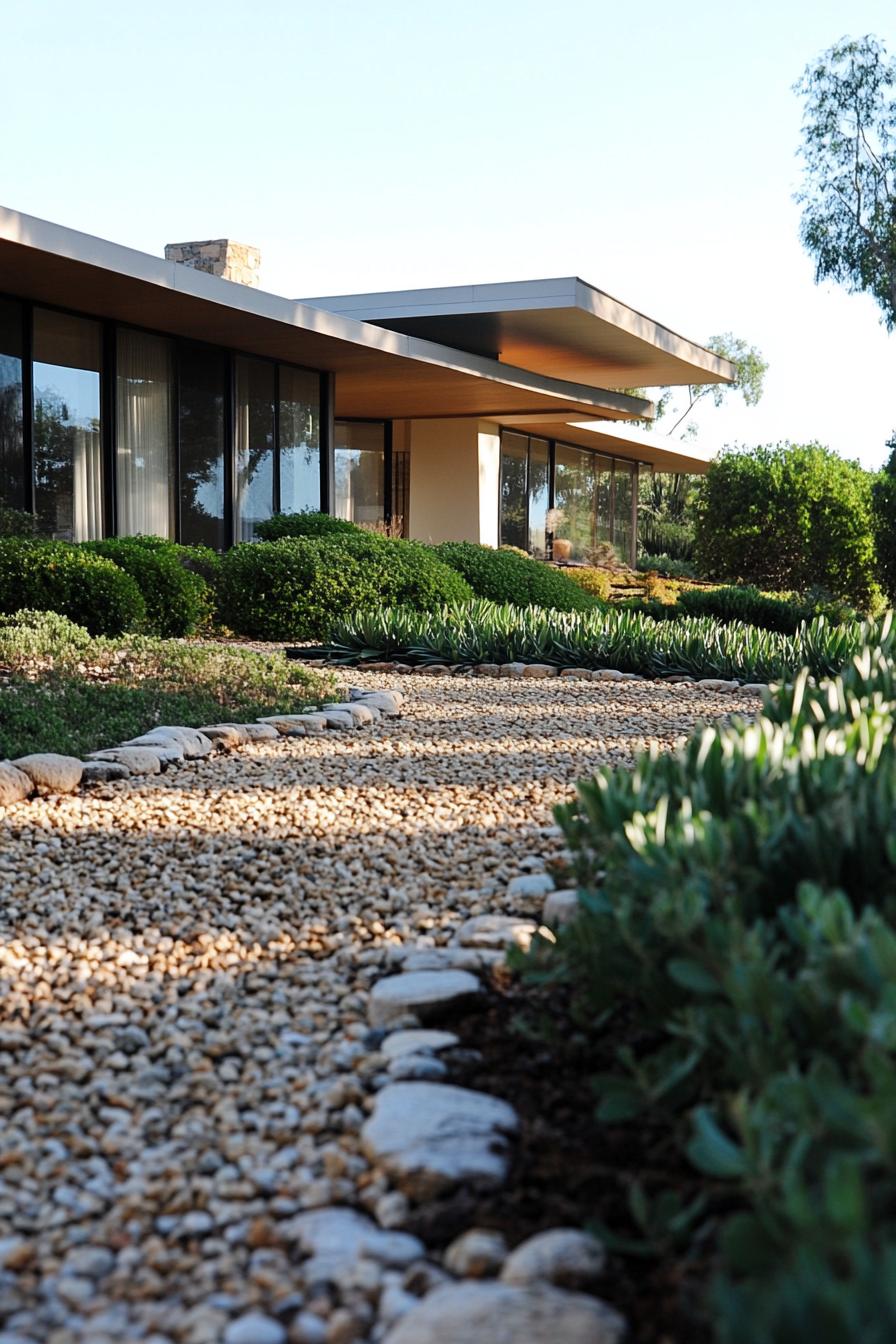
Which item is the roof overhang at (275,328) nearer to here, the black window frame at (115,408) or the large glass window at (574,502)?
the black window frame at (115,408)

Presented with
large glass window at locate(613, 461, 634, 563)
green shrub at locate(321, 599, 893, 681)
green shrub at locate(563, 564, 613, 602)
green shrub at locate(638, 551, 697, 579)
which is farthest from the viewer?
large glass window at locate(613, 461, 634, 563)

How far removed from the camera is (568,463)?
26234 millimetres

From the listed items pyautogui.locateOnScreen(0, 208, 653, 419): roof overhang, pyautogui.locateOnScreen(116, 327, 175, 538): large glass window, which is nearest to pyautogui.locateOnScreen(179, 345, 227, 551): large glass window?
pyautogui.locateOnScreen(116, 327, 175, 538): large glass window

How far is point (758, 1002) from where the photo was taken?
1667 mm

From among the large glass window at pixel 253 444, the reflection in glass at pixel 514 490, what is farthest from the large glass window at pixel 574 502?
the large glass window at pixel 253 444

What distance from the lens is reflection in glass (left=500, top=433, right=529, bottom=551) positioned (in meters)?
23.0

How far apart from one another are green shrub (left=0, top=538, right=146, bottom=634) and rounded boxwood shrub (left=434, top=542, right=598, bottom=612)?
448 centimetres

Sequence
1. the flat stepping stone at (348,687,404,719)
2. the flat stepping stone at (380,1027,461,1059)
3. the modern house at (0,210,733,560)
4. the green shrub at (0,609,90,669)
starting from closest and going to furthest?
1. the flat stepping stone at (380,1027,461,1059)
2. the flat stepping stone at (348,687,404,719)
3. the green shrub at (0,609,90,669)
4. the modern house at (0,210,733,560)

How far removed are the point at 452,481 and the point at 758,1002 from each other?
65.8ft

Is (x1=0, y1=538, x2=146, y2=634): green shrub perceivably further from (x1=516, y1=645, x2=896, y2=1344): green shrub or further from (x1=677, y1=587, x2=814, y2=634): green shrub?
(x1=516, y1=645, x2=896, y2=1344): green shrub

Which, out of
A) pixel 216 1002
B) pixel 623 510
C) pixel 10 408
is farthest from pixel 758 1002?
pixel 623 510

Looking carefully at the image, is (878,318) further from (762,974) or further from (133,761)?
(762,974)

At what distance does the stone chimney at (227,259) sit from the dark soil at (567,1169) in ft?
51.9

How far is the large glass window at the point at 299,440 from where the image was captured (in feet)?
51.8
